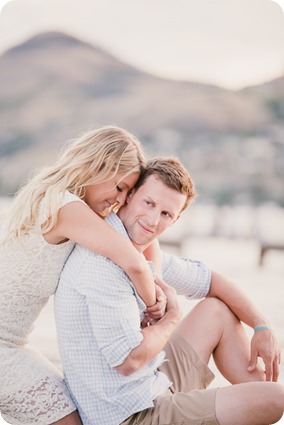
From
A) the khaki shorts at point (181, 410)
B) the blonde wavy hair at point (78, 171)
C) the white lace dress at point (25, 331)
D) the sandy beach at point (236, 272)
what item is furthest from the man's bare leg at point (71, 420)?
the sandy beach at point (236, 272)

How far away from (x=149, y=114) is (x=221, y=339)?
10.2 metres

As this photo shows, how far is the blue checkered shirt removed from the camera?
118 centimetres

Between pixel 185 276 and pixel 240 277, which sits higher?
pixel 185 276

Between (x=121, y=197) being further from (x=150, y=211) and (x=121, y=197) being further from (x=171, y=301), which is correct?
(x=171, y=301)

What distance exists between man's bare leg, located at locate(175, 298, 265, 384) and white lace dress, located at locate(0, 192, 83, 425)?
346 millimetres

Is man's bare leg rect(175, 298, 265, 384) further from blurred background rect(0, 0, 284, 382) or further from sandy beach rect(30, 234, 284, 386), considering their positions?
blurred background rect(0, 0, 284, 382)

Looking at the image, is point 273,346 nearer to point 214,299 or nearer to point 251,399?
point 214,299

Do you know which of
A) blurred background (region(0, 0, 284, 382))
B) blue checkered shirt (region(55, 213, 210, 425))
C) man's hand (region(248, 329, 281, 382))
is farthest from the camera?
blurred background (region(0, 0, 284, 382))

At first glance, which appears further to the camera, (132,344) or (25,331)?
(25,331)

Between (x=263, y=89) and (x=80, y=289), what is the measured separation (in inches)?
421

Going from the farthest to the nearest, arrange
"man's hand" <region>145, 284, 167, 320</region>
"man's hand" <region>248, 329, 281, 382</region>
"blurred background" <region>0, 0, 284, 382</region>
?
"blurred background" <region>0, 0, 284, 382</region> → "man's hand" <region>248, 329, 281, 382</region> → "man's hand" <region>145, 284, 167, 320</region>

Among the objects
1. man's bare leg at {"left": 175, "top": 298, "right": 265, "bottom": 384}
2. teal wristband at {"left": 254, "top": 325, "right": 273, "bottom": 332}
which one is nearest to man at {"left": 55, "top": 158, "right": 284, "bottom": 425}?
man's bare leg at {"left": 175, "top": 298, "right": 265, "bottom": 384}

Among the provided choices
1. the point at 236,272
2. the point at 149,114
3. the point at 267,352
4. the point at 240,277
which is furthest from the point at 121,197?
the point at 149,114

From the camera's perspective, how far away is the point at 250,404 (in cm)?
120
